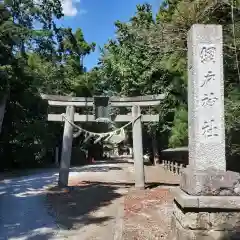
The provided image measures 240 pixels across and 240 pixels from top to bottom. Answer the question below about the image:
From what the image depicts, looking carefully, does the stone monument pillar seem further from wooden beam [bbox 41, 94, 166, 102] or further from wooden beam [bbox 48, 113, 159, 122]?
wooden beam [bbox 48, 113, 159, 122]

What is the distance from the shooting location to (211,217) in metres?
4.98

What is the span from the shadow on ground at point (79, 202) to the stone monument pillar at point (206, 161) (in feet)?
10.8

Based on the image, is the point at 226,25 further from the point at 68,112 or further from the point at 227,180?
the point at 68,112

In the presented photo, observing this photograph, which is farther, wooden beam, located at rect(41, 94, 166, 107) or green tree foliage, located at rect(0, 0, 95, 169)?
green tree foliage, located at rect(0, 0, 95, 169)

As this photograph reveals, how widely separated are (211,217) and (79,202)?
20.3 ft

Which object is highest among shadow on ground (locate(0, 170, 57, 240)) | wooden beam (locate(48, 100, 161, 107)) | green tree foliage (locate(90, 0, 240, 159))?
green tree foliage (locate(90, 0, 240, 159))

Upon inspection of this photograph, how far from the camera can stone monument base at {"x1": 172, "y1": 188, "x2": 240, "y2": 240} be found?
493 centimetres

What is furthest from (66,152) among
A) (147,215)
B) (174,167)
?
(174,167)

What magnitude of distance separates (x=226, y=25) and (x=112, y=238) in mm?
6189

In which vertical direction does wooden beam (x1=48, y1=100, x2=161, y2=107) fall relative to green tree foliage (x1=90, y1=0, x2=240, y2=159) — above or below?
below

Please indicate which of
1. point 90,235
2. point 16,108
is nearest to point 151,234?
point 90,235

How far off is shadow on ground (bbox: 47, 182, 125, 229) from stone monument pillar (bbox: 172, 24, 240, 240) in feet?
10.8

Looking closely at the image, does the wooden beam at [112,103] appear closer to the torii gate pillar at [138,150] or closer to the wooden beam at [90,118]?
the torii gate pillar at [138,150]

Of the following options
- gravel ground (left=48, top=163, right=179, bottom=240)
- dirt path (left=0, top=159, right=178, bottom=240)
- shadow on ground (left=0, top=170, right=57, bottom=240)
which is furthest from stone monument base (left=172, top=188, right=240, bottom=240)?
shadow on ground (left=0, top=170, right=57, bottom=240)
